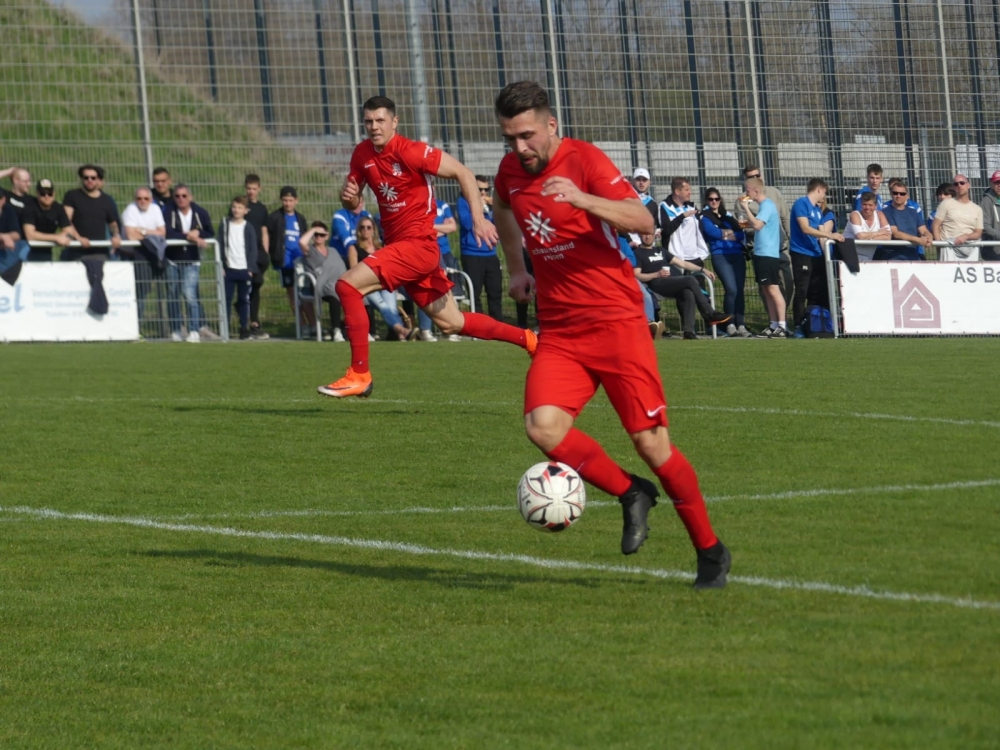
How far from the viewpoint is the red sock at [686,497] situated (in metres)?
6.12

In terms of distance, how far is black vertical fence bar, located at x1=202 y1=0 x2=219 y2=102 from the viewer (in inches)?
945

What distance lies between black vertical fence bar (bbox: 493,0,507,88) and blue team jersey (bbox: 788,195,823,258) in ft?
16.9

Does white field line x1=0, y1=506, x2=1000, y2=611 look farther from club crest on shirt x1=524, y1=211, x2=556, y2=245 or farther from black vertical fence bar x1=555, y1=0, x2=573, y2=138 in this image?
black vertical fence bar x1=555, y1=0, x2=573, y2=138

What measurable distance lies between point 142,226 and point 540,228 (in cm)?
1655

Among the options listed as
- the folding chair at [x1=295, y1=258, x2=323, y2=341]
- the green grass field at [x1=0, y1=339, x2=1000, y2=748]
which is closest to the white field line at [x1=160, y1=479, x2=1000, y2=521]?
the green grass field at [x1=0, y1=339, x2=1000, y2=748]

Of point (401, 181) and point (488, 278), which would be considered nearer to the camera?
point (401, 181)

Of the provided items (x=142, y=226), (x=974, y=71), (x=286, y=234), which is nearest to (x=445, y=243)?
(x=286, y=234)

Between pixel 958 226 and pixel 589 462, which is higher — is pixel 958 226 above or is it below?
above

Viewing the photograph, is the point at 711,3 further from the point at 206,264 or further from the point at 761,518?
the point at 761,518

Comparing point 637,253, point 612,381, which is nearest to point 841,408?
point 612,381

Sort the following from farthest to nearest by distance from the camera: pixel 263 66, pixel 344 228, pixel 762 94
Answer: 1. pixel 762 94
2. pixel 263 66
3. pixel 344 228

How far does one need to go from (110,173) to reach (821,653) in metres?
20.7

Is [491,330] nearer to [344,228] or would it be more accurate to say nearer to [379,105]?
[379,105]

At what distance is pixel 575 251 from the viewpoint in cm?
657
